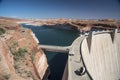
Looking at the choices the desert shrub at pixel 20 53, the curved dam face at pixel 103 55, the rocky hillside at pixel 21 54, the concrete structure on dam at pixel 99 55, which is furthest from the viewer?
the curved dam face at pixel 103 55

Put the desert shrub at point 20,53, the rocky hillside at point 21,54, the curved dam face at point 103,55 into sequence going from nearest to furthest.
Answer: the rocky hillside at point 21,54 → the desert shrub at point 20,53 → the curved dam face at point 103,55

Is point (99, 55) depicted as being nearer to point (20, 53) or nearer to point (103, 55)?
point (103, 55)

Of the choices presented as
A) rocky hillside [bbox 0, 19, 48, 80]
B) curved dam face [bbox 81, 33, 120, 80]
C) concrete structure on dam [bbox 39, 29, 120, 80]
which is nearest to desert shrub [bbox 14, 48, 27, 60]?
rocky hillside [bbox 0, 19, 48, 80]

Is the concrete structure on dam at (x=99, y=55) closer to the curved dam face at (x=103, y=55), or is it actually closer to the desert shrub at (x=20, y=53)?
the curved dam face at (x=103, y=55)

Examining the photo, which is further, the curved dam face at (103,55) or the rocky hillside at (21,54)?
the curved dam face at (103,55)

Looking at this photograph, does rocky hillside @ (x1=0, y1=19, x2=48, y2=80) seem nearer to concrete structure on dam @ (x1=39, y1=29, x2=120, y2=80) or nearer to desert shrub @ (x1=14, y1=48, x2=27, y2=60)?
desert shrub @ (x1=14, y1=48, x2=27, y2=60)

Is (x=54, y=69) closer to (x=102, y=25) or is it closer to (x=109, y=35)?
(x=109, y=35)

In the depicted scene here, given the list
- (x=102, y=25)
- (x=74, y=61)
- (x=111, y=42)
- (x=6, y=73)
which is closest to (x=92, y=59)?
(x=74, y=61)

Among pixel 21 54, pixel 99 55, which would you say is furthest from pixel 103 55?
pixel 21 54

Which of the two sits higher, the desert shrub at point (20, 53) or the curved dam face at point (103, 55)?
the desert shrub at point (20, 53)

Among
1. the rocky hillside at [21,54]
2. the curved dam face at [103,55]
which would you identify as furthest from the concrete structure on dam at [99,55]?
the rocky hillside at [21,54]
